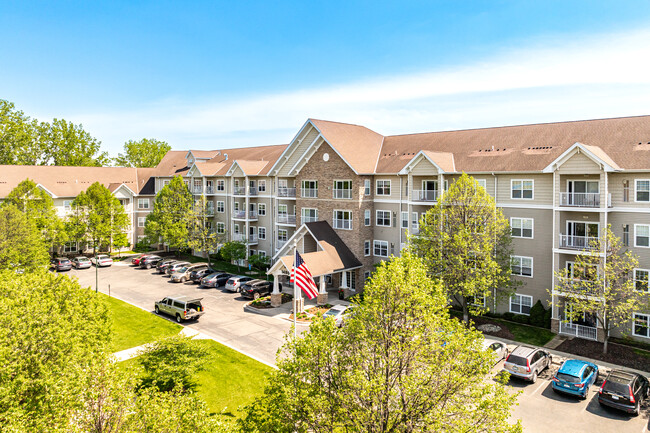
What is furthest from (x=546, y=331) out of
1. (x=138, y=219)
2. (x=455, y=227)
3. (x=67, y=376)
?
(x=138, y=219)

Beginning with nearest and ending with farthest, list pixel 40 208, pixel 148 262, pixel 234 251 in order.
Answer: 1. pixel 234 251
2. pixel 40 208
3. pixel 148 262

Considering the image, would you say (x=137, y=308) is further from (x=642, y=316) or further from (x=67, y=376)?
(x=642, y=316)

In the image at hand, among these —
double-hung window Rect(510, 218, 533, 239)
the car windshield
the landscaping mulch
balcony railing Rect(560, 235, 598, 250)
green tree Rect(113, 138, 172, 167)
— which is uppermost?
green tree Rect(113, 138, 172, 167)

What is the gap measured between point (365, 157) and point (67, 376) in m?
33.2

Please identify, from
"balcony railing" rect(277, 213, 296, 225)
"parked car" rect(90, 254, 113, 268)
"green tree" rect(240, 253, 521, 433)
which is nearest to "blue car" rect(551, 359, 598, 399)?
"green tree" rect(240, 253, 521, 433)

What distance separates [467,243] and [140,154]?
88.8 metres

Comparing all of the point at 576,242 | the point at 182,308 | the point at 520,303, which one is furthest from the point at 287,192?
the point at 576,242

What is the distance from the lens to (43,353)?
14.7 metres

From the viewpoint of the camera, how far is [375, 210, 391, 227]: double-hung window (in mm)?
40281

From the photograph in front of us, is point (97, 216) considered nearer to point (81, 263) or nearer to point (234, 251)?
point (81, 263)

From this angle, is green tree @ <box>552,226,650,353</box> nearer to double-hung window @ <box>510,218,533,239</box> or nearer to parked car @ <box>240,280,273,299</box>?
double-hung window @ <box>510,218,533,239</box>

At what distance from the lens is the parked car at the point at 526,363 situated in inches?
892

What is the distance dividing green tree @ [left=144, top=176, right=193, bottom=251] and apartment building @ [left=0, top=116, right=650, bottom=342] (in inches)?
202

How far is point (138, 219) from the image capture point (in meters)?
66.4
